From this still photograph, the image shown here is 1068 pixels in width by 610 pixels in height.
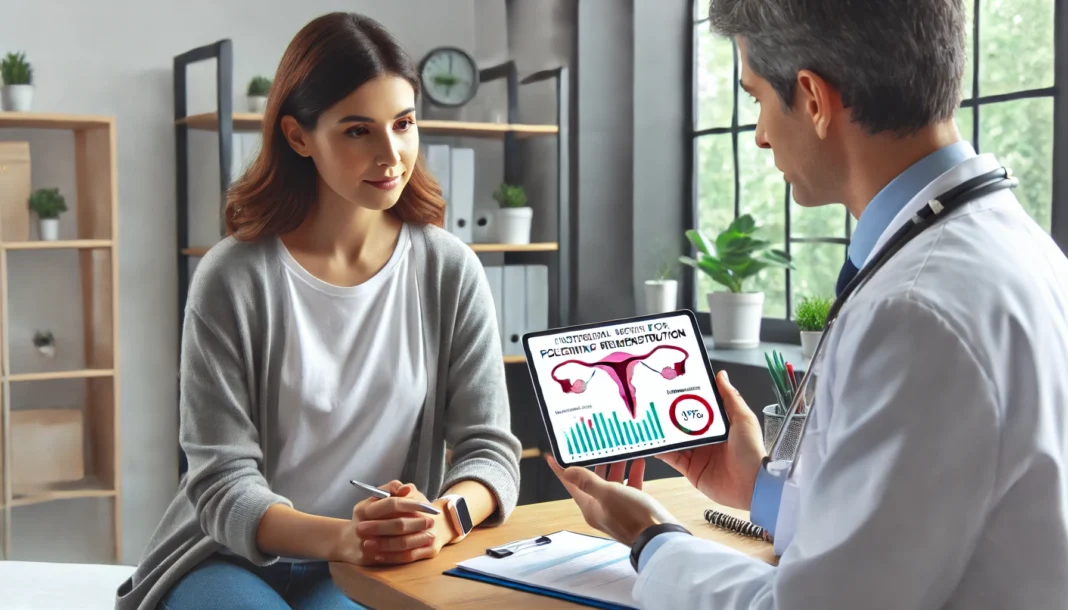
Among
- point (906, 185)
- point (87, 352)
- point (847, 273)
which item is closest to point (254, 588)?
point (847, 273)

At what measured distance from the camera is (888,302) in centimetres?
78

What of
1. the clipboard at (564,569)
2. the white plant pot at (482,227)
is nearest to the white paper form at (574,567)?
the clipboard at (564,569)

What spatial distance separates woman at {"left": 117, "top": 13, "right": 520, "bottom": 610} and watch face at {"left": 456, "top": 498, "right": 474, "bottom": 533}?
74 millimetres

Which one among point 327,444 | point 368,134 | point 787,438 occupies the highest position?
point 368,134

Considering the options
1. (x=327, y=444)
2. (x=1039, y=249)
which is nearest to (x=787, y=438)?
(x=1039, y=249)

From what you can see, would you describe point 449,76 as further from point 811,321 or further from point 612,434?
point 612,434

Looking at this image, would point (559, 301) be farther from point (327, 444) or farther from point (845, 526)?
point (845, 526)

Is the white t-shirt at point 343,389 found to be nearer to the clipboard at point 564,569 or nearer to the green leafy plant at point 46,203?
the clipboard at point 564,569

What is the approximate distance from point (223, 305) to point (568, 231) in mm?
2067

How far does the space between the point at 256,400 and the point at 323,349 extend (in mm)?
136

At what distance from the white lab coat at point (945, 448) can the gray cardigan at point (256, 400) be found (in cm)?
85

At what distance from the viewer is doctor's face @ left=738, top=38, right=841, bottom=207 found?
3.14 feet

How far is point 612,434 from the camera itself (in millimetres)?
1332

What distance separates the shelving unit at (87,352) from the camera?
3139mm
